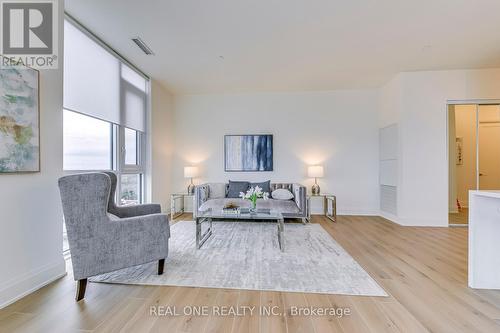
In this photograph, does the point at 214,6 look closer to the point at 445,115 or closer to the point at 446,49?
the point at 446,49

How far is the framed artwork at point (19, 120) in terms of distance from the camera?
177 cm

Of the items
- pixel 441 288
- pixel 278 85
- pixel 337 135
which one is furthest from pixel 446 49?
pixel 441 288

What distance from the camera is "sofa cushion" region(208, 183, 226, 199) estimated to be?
4.88 m

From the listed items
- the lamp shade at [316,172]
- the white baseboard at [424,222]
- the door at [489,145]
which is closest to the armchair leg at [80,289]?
the lamp shade at [316,172]

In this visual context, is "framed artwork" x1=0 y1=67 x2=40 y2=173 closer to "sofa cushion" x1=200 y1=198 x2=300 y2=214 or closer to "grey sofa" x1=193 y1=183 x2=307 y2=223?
"grey sofa" x1=193 y1=183 x2=307 y2=223

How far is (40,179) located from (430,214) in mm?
5849

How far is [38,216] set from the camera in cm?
205

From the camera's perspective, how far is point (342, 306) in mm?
1748

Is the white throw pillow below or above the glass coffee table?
above

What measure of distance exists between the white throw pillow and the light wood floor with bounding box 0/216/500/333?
220cm

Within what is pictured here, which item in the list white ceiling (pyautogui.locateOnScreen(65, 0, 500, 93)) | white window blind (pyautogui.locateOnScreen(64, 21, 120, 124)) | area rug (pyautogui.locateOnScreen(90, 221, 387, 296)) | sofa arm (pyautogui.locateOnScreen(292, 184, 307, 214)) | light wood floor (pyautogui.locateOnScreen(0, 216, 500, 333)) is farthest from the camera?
sofa arm (pyautogui.locateOnScreen(292, 184, 307, 214))

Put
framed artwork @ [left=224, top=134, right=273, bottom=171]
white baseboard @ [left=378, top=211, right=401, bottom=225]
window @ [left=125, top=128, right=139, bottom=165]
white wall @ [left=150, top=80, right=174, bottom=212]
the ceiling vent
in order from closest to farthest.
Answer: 1. the ceiling vent
2. window @ [left=125, top=128, right=139, bottom=165]
3. white baseboard @ [left=378, top=211, right=401, bottom=225]
4. white wall @ [left=150, top=80, right=174, bottom=212]
5. framed artwork @ [left=224, top=134, right=273, bottom=171]

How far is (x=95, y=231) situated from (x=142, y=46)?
9.04 ft

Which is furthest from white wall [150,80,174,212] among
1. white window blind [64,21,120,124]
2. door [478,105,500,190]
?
door [478,105,500,190]
